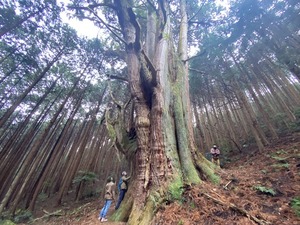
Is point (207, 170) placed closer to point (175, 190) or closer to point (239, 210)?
point (175, 190)

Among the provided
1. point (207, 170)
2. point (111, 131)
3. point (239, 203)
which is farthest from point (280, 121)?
point (111, 131)

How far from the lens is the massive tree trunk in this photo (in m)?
3.80

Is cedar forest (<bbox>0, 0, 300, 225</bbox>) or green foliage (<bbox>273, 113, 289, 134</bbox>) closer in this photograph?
cedar forest (<bbox>0, 0, 300, 225</bbox>)

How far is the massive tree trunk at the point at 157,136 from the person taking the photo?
3799mm

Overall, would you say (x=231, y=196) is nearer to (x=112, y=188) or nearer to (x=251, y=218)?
(x=251, y=218)

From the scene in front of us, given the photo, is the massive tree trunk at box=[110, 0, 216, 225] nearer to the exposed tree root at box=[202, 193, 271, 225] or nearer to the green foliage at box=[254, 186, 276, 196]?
the exposed tree root at box=[202, 193, 271, 225]

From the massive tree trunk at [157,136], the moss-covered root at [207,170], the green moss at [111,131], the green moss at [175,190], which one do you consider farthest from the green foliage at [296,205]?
the green moss at [111,131]

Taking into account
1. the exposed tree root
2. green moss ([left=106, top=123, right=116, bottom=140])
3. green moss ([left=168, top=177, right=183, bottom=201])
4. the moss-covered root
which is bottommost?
the exposed tree root

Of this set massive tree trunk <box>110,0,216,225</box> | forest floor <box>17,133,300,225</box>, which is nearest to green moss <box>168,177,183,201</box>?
massive tree trunk <box>110,0,216,225</box>

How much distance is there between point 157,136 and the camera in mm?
4359

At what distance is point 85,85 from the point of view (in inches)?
606

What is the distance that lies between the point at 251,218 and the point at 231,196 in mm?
918

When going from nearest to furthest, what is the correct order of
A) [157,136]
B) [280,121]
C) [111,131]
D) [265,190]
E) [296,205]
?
[296,205]
[265,190]
[157,136]
[111,131]
[280,121]

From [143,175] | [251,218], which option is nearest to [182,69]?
[143,175]
